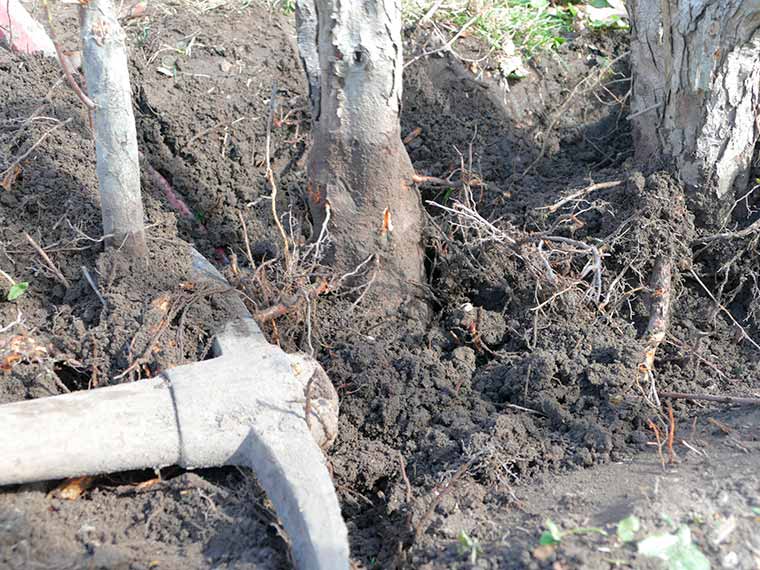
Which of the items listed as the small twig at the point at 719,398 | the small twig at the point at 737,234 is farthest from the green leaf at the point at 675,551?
the small twig at the point at 737,234

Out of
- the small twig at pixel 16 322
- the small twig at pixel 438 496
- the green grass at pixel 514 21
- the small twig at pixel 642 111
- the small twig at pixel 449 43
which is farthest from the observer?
the green grass at pixel 514 21

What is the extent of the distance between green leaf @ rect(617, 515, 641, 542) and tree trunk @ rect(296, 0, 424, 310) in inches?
51.9

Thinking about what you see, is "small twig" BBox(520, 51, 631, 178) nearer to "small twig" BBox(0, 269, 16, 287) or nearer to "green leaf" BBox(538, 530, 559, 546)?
"green leaf" BBox(538, 530, 559, 546)

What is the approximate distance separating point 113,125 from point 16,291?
2.16 feet

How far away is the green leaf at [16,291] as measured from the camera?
2.59 metres

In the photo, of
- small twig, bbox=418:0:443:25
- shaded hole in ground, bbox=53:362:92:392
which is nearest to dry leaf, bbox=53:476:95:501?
shaded hole in ground, bbox=53:362:92:392

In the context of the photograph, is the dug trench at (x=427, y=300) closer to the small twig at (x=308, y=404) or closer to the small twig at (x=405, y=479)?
the small twig at (x=405, y=479)

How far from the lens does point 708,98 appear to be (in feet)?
9.11

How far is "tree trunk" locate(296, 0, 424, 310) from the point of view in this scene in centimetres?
259

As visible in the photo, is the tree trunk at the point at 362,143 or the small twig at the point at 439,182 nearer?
the tree trunk at the point at 362,143

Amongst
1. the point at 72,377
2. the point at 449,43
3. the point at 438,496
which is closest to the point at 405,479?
the point at 438,496

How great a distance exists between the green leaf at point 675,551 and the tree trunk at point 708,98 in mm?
1431

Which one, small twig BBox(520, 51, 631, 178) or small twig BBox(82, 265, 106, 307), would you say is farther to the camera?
small twig BBox(520, 51, 631, 178)

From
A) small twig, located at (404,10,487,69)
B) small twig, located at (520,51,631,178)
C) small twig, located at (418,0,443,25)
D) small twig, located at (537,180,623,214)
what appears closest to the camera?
small twig, located at (537,180,623,214)
